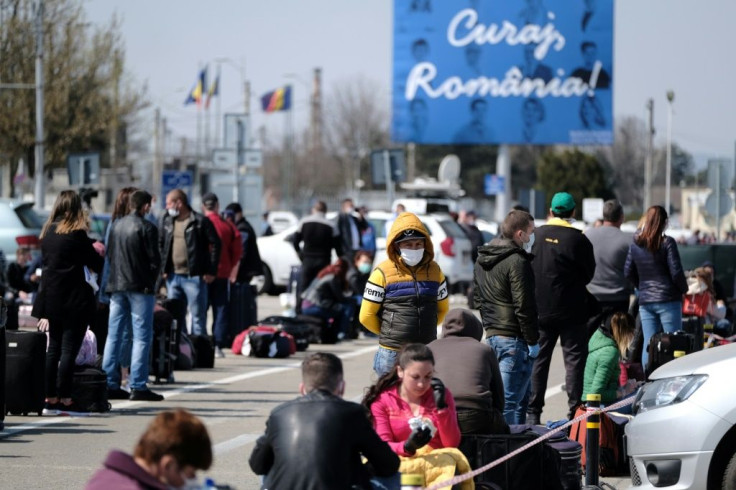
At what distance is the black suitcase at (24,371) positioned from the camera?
12578 millimetres

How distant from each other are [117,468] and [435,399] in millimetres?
3026

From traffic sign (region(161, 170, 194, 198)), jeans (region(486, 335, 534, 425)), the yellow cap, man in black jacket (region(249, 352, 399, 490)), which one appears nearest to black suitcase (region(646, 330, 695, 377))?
jeans (region(486, 335, 534, 425))

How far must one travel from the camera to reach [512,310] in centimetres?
1101

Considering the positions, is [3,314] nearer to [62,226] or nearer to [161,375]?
[62,226]

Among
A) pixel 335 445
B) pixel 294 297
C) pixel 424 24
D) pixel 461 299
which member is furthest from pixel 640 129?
pixel 335 445

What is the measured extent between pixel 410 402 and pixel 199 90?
7090 centimetres

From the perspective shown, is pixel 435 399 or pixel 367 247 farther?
pixel 367 247

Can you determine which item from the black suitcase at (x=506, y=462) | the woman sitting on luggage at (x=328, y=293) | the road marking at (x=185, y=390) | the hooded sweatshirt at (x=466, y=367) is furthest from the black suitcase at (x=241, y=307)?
the black suitcase at (x=506, y=462)

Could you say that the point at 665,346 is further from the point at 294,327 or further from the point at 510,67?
the point at 510,67

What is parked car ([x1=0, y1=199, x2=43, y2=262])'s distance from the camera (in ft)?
91.4

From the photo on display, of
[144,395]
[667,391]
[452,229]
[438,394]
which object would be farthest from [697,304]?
[452,229]

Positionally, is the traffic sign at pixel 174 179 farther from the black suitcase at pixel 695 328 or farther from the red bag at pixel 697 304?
Result: the black suitcase at pixel 695 328

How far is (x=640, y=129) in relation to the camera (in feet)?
411

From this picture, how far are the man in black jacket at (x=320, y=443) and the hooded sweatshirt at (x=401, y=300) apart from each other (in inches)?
127
